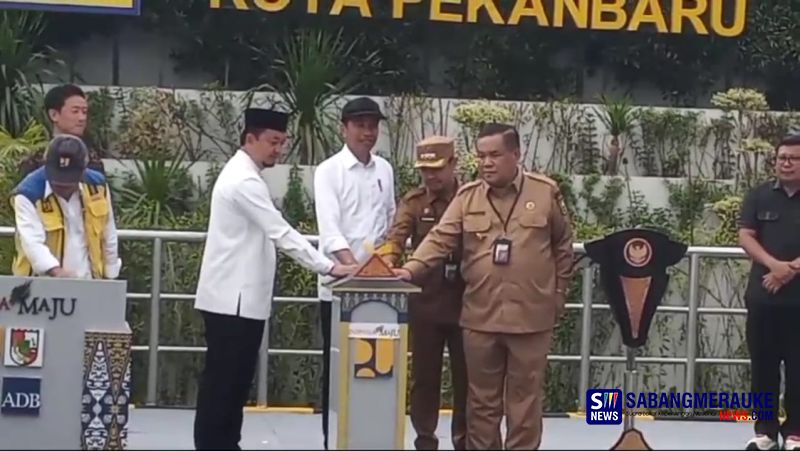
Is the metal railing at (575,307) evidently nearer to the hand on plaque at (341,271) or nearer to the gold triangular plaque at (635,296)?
the gold triangular plaque at (635,296)

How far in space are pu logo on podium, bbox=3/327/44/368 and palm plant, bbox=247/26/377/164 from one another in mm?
5595

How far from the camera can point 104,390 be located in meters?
6.94

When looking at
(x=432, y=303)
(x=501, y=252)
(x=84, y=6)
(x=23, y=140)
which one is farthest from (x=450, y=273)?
(x=23, y=140)

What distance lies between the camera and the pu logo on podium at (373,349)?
6.82 meters

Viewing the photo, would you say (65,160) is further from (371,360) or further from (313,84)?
(313,84)

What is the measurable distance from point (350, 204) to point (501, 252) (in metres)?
0.88

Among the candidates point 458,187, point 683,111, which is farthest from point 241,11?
point 458,187

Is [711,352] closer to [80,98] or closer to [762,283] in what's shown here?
[762,283]

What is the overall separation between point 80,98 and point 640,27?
7.15m

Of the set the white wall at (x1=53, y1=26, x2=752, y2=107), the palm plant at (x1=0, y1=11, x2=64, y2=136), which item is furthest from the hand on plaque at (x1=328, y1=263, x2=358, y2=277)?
the white wall at (x1=53, y1=26, x2=752, y2=107)

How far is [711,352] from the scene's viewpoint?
1016cm

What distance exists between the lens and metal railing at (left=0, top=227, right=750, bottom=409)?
352 inches

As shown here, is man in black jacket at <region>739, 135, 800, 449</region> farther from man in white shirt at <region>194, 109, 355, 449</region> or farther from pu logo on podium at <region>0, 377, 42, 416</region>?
pu logo on podium at <region>0, 377, 42, 416</region>

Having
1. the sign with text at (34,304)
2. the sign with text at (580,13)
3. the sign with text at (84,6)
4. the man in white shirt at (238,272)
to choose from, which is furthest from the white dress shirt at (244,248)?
the sign with text at (580,13)
